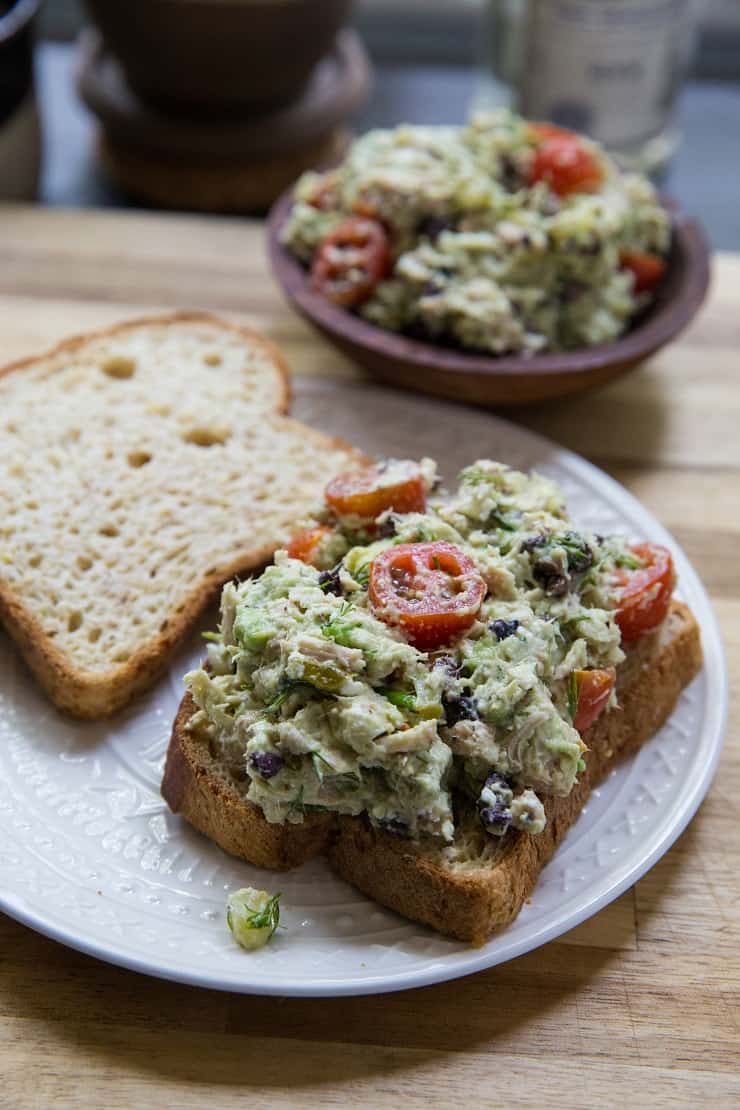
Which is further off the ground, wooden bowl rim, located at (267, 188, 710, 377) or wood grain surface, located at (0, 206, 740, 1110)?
wooden bowl rim, located at (267, 188, 710, 377)

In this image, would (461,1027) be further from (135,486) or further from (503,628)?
(135,486)

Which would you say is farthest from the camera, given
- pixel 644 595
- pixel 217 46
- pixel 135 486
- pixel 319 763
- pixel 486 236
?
pixel 217 46

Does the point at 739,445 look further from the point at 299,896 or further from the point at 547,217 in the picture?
the point at 299,896

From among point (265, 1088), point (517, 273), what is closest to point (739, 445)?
point (517, 273)

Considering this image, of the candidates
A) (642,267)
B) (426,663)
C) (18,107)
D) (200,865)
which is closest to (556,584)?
(426,663)

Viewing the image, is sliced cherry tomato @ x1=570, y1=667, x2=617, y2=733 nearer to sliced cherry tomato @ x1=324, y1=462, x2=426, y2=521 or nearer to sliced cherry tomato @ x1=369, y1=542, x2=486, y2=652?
sliced cherry tomato @ x1=369, y1=542, x2=486, y2=652

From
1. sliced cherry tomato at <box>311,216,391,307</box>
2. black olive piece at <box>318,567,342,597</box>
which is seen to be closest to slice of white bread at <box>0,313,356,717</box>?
sliced cherry tomato at <box>311,216,391,307</box>

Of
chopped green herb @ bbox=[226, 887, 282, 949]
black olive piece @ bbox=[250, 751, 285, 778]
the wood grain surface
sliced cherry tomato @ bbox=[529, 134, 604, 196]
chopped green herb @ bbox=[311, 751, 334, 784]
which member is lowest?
the wood grain surface

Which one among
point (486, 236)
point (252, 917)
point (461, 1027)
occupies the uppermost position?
point (486, 236)
